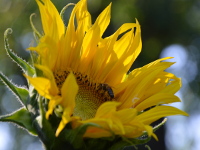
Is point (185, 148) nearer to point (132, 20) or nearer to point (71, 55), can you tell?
point (132, 20)

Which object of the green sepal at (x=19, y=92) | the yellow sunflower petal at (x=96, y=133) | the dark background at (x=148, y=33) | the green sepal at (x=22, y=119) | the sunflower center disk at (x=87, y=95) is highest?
the green sepal at (x=19, y=92)

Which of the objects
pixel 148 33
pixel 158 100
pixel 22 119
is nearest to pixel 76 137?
pixel 22 119

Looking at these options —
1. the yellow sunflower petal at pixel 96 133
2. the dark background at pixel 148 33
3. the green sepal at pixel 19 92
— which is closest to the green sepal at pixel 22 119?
the green sepal at pixel 19 92

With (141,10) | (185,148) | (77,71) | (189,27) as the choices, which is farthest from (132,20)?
(77,71)

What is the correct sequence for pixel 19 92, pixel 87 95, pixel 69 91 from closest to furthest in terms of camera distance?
1. pixel 69 91
2. pixel 19 92
3. pixel 87 95

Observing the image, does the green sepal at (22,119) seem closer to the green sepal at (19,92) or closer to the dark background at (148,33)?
the green sepal at (19,92)

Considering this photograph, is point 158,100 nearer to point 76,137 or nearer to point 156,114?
point 156,114

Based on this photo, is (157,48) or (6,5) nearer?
(6,5)
